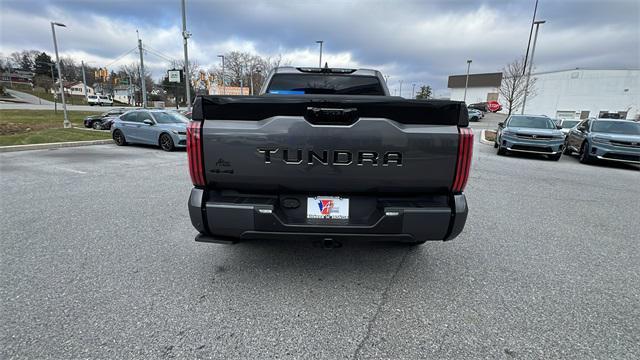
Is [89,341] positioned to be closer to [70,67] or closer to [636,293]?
[636,293]

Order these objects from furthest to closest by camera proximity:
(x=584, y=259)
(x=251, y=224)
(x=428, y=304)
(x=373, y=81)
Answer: (x=373, y=81)
(x=584, y=259)
(x=428, y=304)
(x=251, y=224)

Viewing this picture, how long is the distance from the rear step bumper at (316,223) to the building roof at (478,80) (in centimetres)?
8265

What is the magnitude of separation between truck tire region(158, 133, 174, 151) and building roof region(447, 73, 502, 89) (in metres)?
78.4

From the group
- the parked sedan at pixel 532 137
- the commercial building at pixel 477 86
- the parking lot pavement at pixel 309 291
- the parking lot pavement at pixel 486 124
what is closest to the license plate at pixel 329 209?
the parking lot pavement at pixel 309 291

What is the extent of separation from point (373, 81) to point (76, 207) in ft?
15.7

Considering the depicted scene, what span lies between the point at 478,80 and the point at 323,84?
289ft

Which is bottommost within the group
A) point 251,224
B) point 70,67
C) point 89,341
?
point 89,341

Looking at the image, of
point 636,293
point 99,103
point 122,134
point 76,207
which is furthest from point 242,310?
point 99,103

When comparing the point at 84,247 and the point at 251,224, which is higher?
the point at 251,224

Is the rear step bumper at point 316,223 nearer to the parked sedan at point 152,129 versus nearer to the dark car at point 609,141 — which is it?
the parked sedan at point 152,129

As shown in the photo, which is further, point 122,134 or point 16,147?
point 122,134

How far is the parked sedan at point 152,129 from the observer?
11.2 meters

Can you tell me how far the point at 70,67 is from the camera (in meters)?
86.3

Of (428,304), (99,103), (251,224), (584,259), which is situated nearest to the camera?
(251,224)
